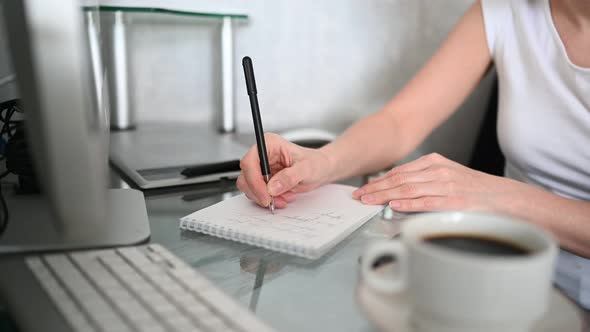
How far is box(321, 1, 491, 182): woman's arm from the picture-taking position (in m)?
1.02

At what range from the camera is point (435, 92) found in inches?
42.8

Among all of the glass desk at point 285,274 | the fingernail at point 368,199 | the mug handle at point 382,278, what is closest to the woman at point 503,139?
the fingernail at point 368,199

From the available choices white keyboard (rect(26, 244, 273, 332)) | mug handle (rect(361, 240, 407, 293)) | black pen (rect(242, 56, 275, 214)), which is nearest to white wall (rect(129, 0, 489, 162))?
black pen (rect(242, 56, 275, 214))

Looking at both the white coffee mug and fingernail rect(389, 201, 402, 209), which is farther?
fingernail rect(389, 201, 402, 209)

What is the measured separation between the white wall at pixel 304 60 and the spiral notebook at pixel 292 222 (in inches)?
22.7

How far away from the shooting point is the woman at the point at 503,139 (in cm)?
75

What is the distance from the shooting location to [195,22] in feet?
4.08

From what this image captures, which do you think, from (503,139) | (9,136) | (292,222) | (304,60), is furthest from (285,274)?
(304,60)

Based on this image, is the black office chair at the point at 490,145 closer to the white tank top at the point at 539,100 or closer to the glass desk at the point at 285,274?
the white tank top at the point at 539,100

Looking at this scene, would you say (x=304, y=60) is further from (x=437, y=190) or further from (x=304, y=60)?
(x=437, y=190)

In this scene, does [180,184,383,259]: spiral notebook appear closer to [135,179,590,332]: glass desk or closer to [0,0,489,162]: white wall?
[135,179,590,332]: glass desk

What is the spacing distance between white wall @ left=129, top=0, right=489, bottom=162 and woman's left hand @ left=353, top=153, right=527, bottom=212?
0.64m

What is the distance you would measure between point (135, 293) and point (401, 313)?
23cm

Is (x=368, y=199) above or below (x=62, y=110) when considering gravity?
below
